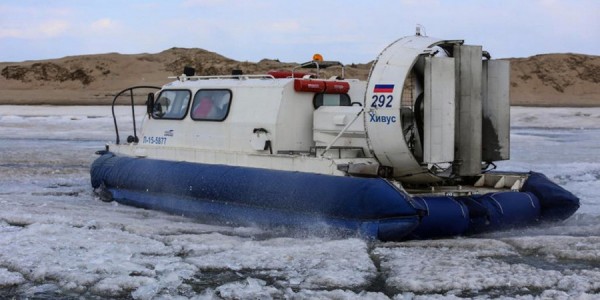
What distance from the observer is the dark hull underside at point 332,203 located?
300 inches

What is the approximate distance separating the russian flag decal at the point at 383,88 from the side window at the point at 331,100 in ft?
4.48

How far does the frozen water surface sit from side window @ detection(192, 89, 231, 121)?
50.6 inches

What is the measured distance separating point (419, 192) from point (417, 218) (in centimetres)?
99

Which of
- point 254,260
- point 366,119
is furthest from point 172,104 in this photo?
point 254,260

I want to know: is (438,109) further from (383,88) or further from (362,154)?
(362,154)

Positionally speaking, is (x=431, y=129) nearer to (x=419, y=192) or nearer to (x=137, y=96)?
(x=419, y=192)

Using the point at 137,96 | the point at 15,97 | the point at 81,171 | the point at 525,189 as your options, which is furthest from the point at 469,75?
the point at 15,97

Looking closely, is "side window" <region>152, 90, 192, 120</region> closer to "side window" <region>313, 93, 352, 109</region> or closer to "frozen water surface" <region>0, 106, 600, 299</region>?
"frozen water surface" <region>0, 106, 600, 299</region>

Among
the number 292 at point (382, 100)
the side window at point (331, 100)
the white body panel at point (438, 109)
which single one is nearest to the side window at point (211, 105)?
the side window at point (331, 100)

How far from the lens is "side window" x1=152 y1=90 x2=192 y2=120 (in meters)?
10.4

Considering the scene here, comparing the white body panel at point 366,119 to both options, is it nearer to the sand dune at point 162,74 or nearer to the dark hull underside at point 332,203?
the dark hull underside at point 332,203

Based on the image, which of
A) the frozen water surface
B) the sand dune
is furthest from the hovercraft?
the sand dune

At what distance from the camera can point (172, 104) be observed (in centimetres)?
1063

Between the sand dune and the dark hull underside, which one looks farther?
the sand dune
